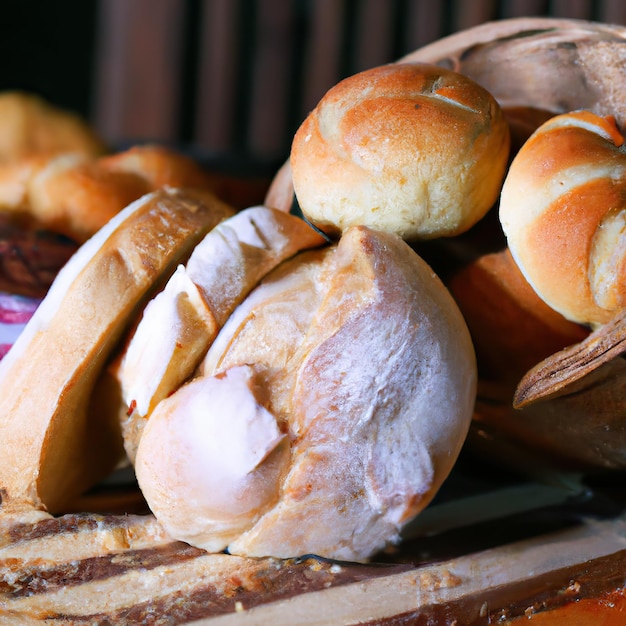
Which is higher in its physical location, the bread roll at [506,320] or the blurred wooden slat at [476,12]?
the blurred wooden slat at [476,12]

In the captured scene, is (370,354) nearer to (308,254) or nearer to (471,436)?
(308,254)

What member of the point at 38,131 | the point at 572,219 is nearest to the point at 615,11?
the point at 38,131

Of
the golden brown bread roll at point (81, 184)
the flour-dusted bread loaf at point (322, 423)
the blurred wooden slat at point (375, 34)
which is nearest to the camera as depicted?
the flour-dusted bread loaf at point (322, 423)

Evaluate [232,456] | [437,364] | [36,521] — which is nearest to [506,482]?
[437,364]

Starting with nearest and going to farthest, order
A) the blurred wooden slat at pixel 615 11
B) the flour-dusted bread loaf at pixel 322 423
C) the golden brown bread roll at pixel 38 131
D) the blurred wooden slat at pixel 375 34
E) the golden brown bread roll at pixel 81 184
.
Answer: the flour-dusted bread loaf at pixel 322 423 < the golden brown bread roll at pixel 81 184 < the golden brown bread roll at pixel 38 131 < the blurred wooden slat at pixel 615 11 < the blurred wooden slat at pixel 375 34

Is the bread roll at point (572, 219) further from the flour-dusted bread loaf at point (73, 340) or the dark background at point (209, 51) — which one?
the dark background at point (209, 51)

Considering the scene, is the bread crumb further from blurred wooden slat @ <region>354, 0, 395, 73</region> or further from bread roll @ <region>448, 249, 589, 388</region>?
blurred wooden slat @ <region>354, 0, 395, 73</region>

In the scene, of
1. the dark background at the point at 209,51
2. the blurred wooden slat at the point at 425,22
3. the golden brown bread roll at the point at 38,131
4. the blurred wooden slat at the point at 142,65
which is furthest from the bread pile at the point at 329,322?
the blurred wooden slat at the point at 425,22

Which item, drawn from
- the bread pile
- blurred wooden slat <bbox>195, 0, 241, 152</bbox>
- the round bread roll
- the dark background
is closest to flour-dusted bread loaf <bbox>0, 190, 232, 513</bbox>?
the bread pile
